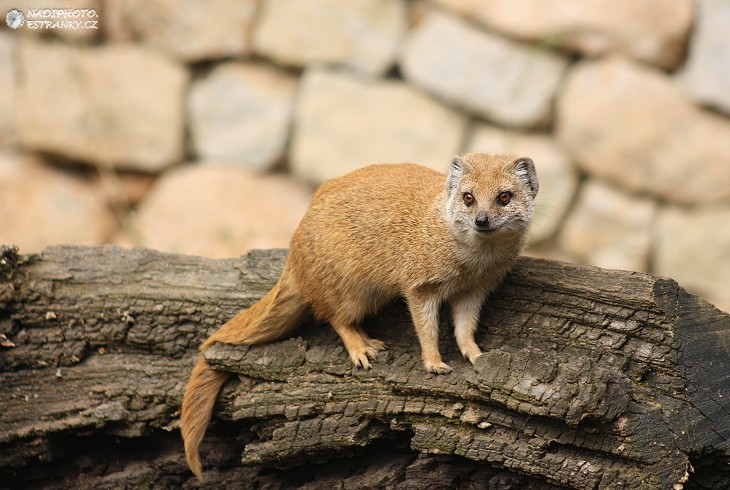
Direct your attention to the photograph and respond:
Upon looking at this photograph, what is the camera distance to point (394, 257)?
411cm

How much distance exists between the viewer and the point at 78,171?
8.20 meters

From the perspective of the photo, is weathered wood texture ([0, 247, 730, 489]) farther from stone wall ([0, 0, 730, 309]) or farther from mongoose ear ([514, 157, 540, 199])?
stone wall ([0, 0, 730, 309])

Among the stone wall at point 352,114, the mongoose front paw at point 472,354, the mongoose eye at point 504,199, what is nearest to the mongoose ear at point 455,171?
the mongoose eye at point 504,199

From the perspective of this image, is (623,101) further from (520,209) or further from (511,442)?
(511,442)

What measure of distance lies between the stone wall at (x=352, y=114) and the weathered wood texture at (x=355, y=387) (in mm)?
2713

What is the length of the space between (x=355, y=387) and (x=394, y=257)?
2.15ft

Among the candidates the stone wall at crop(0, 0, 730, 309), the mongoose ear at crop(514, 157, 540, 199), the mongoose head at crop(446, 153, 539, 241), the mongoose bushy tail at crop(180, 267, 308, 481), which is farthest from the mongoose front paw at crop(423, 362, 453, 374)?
the stone wall at crop(0, 0, 730, 309)

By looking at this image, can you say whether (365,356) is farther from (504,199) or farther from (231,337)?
(504,199)

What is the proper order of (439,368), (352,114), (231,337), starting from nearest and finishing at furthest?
(439,368)
(231,337)
(352,114)

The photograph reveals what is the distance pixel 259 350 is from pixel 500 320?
114cm

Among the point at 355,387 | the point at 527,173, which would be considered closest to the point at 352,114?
the point at 527,173

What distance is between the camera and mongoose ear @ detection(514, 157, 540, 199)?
3.88 m

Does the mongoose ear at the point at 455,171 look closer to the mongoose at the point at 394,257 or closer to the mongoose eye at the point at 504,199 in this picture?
the mongoose at the point at 394,257

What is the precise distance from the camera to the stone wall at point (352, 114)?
22.9 feet
